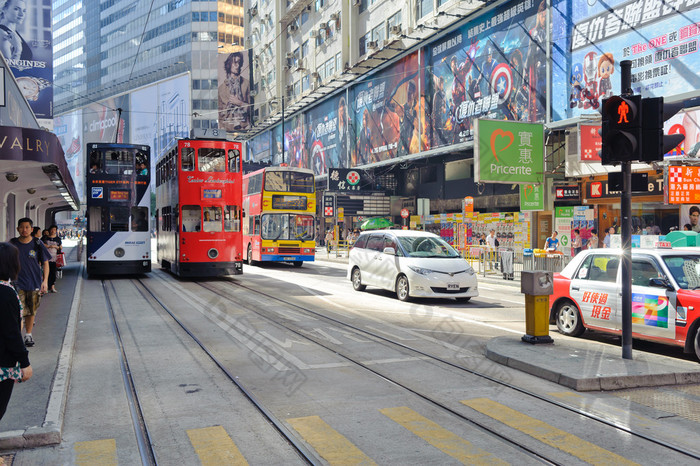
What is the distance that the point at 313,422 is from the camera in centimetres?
549

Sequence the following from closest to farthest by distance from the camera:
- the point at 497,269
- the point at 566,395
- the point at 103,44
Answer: the point at 566,395 → the point at 497,269 → the point at 103,44

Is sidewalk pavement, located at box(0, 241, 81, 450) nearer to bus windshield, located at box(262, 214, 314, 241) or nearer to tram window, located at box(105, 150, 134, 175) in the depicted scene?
tram window, located at box(105, 150, 134, 175)

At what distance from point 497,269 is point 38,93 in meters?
27.2

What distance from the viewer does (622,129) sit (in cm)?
755

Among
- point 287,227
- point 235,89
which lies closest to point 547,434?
point 287,227

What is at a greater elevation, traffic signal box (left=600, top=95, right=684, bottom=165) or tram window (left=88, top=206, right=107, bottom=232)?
traffic signal box (left=600, top=95, right=684, bottom=165)

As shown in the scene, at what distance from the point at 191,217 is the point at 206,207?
571 millimetres

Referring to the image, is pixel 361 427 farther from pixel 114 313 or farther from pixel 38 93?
pixel 38 93

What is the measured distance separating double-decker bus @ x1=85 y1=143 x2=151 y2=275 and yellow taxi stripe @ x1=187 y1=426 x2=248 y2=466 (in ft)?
55.4

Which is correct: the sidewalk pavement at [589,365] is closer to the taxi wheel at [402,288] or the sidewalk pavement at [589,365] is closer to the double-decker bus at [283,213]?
the taxi wheel at [402,288]

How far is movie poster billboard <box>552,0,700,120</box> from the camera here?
1980cm

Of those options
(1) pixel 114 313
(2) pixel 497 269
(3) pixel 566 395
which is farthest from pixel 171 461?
(2) pixel 497 269

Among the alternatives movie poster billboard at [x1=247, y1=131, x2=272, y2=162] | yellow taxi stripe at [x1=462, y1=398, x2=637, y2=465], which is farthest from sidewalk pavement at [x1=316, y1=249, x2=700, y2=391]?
movie poster billboard at [x1=247, y1=131, x2=272, y2=162]

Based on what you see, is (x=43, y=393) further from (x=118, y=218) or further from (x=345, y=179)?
(x=345, y=179)
